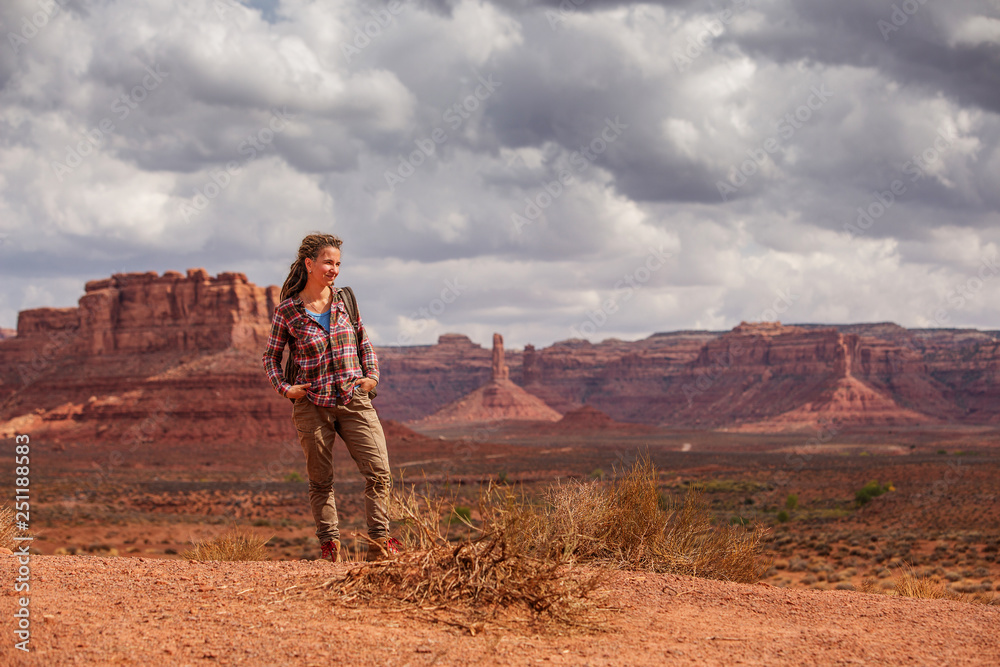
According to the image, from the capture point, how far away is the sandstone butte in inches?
2847

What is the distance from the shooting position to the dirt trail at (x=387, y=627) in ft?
11.5

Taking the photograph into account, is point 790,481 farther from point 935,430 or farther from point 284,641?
point 935,430

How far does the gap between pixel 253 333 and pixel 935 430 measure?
81.6m

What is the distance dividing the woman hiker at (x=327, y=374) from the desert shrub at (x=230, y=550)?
1.38 metres

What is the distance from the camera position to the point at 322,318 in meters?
5.35

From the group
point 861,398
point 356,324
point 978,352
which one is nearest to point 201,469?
point 356,324

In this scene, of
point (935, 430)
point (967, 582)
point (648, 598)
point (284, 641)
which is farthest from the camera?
point (935, 430)

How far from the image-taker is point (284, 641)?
3.58m

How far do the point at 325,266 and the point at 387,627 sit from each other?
2428 millimetres

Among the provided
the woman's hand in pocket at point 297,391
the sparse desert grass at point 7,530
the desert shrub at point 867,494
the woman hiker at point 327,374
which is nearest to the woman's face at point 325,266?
the woman hiker at point 327,374

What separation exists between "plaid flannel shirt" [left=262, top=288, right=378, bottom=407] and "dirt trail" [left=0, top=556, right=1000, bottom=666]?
1102mm

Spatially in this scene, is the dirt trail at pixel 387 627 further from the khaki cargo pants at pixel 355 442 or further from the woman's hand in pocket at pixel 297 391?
the woman's hand in pocket at pixel 297 391

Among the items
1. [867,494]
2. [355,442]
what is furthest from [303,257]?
[867,494]

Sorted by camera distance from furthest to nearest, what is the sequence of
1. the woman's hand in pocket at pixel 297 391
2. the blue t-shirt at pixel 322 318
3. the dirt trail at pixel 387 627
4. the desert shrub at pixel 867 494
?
the desert shrub at pixel 867 494 < the blue t-shirt at pixel 322 318 < the woman's hand in pocket at pixel 297 391 < the dirt trail at pixel 387 627
